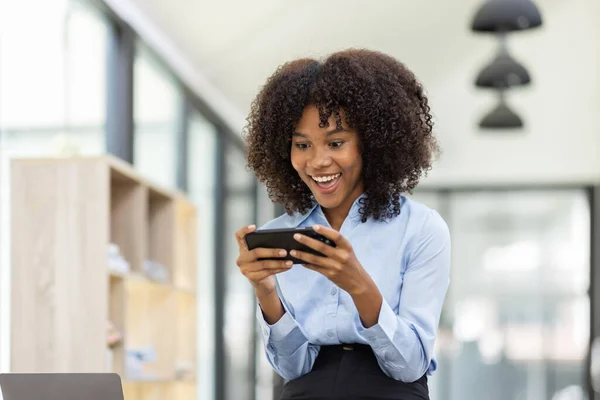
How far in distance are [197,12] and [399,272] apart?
14.2ft

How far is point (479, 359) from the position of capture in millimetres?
10398

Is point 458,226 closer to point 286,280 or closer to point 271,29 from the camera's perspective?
point 271,29

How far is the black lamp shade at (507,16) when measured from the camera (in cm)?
477

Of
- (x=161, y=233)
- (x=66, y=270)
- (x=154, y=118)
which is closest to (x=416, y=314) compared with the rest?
(x=66, y=270)

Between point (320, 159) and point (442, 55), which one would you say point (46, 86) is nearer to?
point (320, 159)

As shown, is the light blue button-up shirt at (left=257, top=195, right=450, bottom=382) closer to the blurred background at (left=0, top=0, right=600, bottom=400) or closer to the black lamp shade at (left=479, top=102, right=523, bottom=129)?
the blurred background at (left=0, top=0, right=600, bottom=400)

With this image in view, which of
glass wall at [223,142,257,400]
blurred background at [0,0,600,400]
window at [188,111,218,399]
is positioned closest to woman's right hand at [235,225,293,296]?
blurred background at [0,0,600,400]

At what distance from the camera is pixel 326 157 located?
1721 millimetres

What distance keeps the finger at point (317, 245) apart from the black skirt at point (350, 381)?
9.4 inches

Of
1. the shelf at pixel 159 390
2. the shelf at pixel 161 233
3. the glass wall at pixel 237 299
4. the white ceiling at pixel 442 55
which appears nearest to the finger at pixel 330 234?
the shelf at pixel 159 390

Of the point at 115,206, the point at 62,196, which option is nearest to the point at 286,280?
the point at 62,196

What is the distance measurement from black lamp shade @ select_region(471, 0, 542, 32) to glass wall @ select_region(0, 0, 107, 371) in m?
1.84

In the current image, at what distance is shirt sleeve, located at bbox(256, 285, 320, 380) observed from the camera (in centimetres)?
171

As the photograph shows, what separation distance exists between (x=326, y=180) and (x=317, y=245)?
0.74ft
